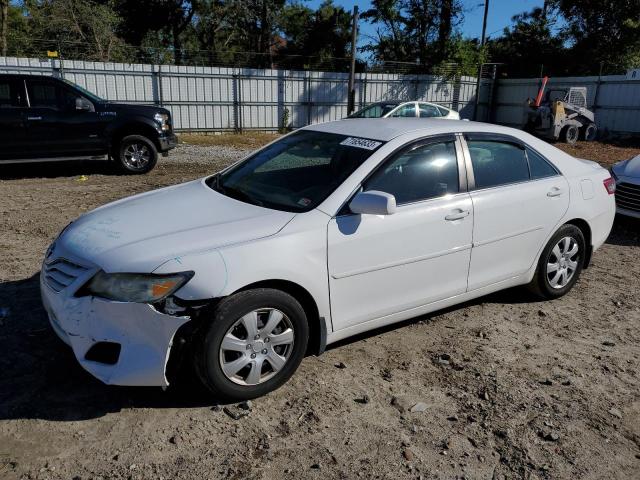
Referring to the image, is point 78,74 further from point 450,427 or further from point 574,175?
point 450,427

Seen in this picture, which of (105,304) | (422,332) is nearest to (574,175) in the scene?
(422,332)

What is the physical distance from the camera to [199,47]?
133 ft

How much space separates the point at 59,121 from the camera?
10266 mm

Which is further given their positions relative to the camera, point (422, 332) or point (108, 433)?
point (422, 332)

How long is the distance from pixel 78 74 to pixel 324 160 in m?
17.0

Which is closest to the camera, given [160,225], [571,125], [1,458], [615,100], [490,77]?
[1,458]

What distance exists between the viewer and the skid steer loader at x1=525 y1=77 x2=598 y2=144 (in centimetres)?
1910

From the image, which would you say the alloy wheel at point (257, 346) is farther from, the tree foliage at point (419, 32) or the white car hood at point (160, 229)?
the tree foliage at point (419, 32)

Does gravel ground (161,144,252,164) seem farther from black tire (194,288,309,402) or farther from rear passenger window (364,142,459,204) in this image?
black tire (194,288,309,402)

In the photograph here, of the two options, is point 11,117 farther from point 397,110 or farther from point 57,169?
point 397,110

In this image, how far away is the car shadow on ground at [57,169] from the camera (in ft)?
36.0

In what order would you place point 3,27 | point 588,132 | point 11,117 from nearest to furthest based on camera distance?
point 11,117 → point 588,132 → point 3,27

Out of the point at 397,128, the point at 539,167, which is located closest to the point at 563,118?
the point at 539,167

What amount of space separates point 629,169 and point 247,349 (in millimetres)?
6567
